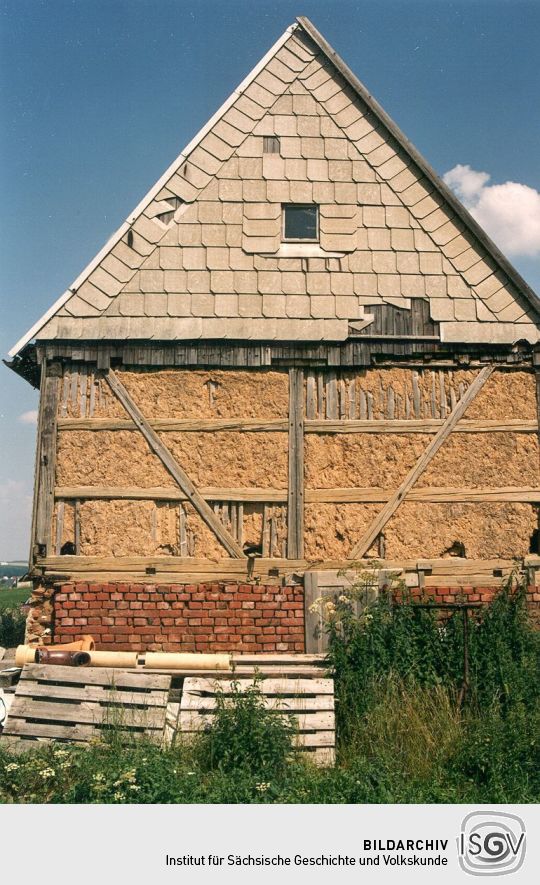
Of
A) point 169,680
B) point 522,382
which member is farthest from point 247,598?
point 522,382

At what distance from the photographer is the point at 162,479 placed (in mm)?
9234

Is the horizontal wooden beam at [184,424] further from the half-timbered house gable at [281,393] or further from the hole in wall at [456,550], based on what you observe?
the hole in wall at [456,550]

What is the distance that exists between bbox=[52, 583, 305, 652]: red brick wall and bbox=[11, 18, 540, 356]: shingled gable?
3.22 metres

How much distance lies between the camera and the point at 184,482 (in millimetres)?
9203

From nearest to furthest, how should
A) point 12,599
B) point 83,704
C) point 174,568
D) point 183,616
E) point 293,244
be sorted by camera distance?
point 83,704 < point 183,616 < point 174,568 < point 293,244 < point 12,599

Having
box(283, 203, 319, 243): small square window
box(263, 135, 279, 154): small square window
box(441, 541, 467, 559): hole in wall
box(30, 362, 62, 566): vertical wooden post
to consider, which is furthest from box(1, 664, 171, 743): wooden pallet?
box(263, 135, 279, 154): small square window

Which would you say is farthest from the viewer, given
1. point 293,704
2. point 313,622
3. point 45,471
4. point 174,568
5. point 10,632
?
point 10,632

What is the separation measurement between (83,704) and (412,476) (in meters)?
4.72

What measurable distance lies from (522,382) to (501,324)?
82 cm

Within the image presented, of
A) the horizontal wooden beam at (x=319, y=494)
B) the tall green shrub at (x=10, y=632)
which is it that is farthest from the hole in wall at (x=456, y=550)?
the tall green shrub at (x=10, y=632)

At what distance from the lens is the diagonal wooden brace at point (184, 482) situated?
361 inches
